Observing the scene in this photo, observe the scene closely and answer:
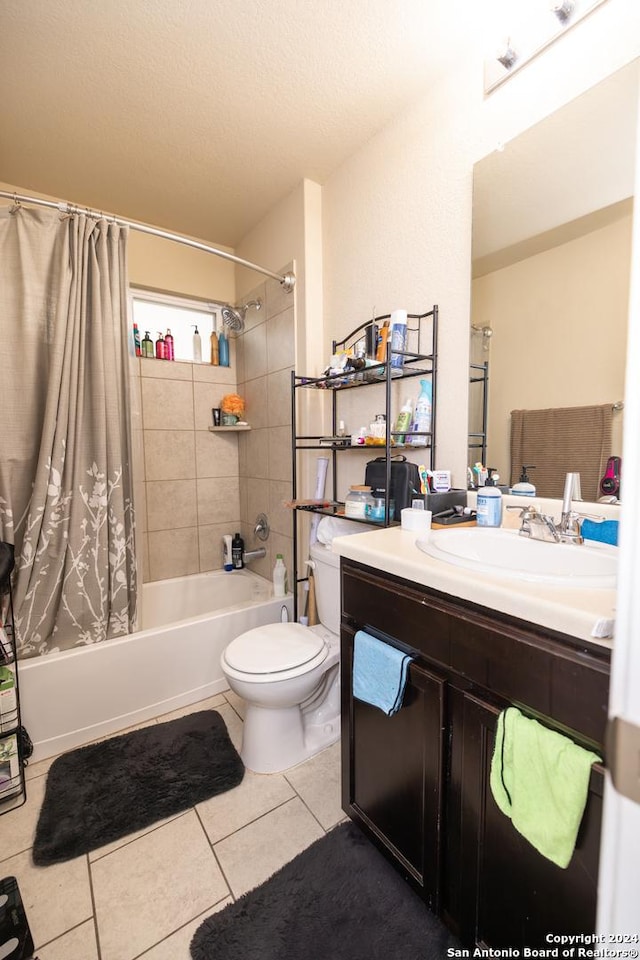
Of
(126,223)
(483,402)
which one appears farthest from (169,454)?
(483,402)

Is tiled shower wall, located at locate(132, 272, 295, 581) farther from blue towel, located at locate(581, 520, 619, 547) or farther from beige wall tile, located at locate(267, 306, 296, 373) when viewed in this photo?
blue towel, located at locate(581, 520, 619, 547)

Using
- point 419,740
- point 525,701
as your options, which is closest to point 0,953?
point 419,740

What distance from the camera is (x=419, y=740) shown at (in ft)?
3.01

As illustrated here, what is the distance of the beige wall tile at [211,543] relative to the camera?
8.61ft

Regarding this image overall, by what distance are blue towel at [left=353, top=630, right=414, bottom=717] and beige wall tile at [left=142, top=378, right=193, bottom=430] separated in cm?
192

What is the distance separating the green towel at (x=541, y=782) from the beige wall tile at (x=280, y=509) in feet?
5.18

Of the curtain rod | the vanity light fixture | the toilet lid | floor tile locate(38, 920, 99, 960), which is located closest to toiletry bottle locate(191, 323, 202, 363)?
the curtain rod

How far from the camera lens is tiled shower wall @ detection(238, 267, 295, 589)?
2.20 m

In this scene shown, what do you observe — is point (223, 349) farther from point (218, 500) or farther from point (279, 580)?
point (279, 580)

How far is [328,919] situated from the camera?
992 mm

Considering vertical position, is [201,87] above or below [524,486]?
above

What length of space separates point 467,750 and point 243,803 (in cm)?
93

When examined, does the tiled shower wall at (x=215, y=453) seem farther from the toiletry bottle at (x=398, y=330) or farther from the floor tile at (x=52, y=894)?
the floor tile at (x=52, y=894)

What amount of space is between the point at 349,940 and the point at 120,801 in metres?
0.83
